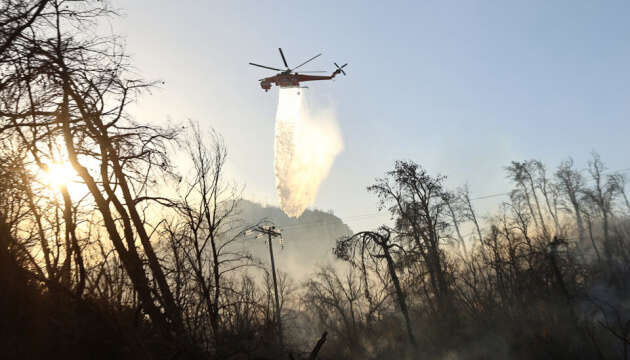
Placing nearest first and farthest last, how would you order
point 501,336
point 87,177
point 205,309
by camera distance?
point 205,309
point 87,177
point 501,336

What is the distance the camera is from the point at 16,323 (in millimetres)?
2023

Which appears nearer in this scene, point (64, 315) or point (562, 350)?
point (64, 315)

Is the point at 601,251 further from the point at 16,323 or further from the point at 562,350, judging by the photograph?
the point at 16,323

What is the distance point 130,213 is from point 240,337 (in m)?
3.16

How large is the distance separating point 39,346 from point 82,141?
400 centimetres

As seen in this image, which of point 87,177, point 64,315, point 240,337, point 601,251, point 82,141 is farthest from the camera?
point 601,251

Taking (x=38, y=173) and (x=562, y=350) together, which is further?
(x=562, y=350)

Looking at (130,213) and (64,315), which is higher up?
(130,213)

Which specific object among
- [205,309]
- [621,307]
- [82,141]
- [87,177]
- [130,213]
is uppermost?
[82,141]

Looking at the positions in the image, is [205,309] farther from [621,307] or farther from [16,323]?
[621,307]

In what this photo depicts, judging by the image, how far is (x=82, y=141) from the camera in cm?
512

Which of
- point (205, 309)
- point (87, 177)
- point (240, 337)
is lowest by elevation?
point (240, 337)

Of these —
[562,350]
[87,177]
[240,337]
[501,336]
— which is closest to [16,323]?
[240,337]

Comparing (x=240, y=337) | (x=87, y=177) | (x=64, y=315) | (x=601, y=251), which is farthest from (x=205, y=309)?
(x=601, y=251)
